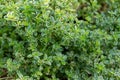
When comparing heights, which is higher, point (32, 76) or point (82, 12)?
point (82, 12)

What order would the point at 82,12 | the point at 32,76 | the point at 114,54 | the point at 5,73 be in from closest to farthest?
the point at 32,76, the point at 5,73, the point at 114,54, the point at 82,12

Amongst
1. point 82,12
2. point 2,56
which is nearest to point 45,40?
point 2,56

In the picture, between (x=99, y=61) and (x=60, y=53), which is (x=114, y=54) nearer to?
(x=99, y=61)

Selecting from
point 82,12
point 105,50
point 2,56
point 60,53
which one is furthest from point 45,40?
point 82,12

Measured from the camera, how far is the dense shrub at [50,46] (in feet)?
7.91

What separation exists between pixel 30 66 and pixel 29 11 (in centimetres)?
47

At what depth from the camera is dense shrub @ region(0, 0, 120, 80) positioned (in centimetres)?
241

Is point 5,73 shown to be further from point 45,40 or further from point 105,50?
point 105,50

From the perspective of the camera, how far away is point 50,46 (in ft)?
8.32

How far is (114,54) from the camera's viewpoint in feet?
9.05

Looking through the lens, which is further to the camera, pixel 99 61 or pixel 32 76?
pixel 99 61

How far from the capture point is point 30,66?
8.10 feet

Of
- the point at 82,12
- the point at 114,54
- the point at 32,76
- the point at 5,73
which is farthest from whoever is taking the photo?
the point at 82,12

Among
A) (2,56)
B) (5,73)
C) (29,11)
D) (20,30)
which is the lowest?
(5,73)
